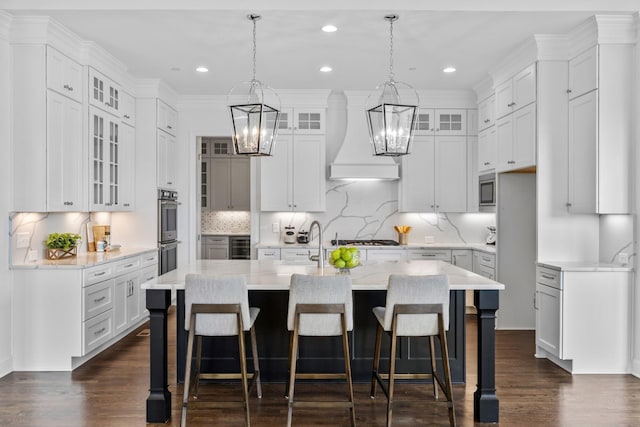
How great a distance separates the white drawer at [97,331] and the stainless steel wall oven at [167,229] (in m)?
1.48

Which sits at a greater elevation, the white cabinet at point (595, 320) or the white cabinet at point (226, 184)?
the white cabinet at point (226, 184)

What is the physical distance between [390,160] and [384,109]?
3164 mm

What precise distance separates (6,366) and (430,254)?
14.9 ft

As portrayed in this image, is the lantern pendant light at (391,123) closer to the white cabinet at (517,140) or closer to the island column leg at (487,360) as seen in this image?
the island column leg at (487,360)

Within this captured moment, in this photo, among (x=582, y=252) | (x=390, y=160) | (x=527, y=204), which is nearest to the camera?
(x=582, y=252)

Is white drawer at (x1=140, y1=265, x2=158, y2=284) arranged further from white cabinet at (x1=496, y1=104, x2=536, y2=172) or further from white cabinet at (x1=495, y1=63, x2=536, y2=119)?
white cabinet at (x1=495, y1=63, x2=536, y2=119)

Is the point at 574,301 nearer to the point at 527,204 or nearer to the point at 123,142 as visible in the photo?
the point at 527,204

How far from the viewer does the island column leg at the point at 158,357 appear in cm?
319

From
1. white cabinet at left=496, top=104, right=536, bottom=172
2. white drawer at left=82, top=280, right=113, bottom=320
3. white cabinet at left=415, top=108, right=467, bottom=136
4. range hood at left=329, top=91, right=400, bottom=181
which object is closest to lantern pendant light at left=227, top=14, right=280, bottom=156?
white drawer at left=82, top=280, right=113, bottom=320

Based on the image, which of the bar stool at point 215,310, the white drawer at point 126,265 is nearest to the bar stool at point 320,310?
the bar stool at point 215,310

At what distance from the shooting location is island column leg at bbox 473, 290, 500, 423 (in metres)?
3.21

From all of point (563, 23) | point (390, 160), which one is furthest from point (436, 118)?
point (563, 23)

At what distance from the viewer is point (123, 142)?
226 inches

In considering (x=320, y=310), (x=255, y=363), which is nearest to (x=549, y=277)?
(x=320, y=310)
